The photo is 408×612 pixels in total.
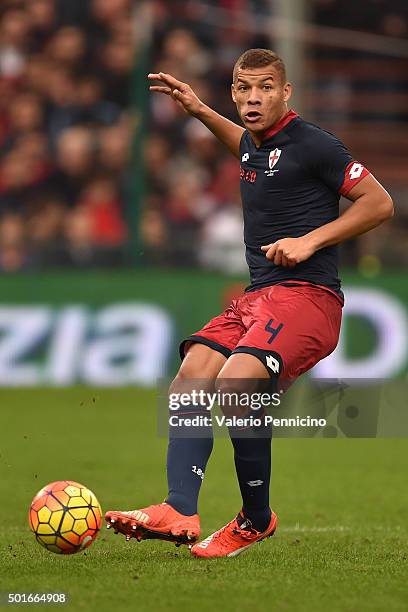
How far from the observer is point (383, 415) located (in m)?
5.50

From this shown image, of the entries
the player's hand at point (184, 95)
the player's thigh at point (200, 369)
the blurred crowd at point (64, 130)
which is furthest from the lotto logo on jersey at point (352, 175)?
the blurred crowd at point (64, 130)

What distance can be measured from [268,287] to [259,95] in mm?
816

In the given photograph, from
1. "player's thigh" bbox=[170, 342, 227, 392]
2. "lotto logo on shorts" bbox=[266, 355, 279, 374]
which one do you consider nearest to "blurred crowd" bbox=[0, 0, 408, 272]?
"player's thigh" bbox=[170, 342, 227, 392]

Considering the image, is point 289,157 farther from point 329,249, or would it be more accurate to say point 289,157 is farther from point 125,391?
point 125,391

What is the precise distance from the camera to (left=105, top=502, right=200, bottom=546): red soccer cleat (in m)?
4.82

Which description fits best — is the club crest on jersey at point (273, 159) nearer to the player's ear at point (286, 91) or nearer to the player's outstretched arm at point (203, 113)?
the player's ear at point (286, 91)

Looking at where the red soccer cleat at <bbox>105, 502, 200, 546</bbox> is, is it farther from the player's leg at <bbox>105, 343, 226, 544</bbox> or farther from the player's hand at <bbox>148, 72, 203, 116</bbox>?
the player's hand at <bbox>148, 72, 203, 116</bbox>

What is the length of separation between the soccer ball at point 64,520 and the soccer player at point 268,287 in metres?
0.17

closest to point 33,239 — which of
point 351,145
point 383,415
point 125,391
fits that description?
point 125,391

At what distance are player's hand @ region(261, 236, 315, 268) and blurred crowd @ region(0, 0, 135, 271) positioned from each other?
765cm

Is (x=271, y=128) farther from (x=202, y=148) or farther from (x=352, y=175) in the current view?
(x=202, y=148)

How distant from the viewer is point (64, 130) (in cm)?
1311

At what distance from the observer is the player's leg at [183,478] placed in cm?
486

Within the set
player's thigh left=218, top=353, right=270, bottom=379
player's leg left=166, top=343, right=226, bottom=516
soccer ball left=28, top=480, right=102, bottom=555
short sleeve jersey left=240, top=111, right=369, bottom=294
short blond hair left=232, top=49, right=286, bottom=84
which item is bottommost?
soccer ball left=28, top=480, right=102, bottom=555
